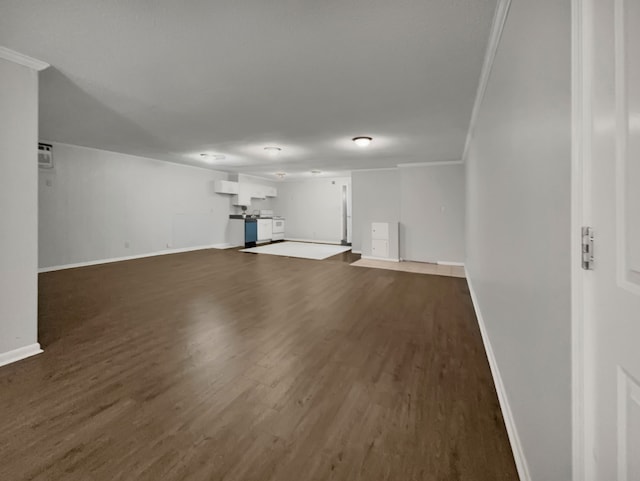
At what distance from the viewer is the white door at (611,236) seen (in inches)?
23.1

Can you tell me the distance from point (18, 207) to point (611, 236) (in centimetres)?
356

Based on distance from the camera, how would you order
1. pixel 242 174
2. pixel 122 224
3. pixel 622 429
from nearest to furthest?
pixel 622 429 → pixel 122 224 → pixel 242 174

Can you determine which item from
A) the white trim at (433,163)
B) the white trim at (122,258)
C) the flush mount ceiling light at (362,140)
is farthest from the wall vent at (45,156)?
the white trim at (433,163)

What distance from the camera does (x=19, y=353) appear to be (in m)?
2.35

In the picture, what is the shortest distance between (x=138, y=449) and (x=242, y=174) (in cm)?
898

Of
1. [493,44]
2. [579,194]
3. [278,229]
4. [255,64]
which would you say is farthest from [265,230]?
[579,194]

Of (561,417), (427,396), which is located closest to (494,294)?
(427,396)

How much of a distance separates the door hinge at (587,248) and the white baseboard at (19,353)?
3.59 metres

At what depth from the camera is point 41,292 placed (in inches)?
161

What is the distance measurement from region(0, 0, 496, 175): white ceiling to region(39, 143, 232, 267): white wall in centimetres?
160

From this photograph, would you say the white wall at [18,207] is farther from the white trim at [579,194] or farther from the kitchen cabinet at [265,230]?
the kitchen cabinet at [265,230]

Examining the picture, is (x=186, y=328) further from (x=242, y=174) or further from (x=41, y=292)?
(x=242, y=174)

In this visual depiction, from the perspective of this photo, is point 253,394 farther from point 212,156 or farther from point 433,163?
point 433,163

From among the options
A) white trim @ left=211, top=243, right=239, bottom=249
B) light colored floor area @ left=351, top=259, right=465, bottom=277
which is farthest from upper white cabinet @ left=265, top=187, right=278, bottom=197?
light colored floor area @ left=351, top=259, right=465, bottom=277
